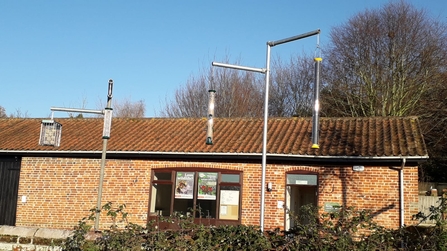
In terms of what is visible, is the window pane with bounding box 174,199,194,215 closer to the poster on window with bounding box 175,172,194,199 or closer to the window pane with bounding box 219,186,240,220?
the poster on window with bounding box 175,172,194,199

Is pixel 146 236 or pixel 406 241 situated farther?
pixel 146 236

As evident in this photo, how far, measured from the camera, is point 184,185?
→ 15.4m

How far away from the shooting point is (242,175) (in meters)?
14.9

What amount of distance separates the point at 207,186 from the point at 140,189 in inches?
86.7

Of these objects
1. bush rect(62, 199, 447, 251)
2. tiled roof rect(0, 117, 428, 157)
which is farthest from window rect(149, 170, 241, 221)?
bush rect(62, 199, 447, 251)

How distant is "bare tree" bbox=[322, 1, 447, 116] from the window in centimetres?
1582

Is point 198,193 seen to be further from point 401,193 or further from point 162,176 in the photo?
point 401,193

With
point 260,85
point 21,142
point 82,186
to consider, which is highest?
point 260,85

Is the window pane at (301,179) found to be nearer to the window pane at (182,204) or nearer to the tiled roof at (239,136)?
the tiled roof at (239,136)

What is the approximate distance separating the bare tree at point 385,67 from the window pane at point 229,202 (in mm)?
15772

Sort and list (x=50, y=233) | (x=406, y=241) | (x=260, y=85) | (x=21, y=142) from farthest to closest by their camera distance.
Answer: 1. (x=260, y=85)
2. (x=21, y=142)
3. (x=50, y=233)
4. (x=406, y=241)

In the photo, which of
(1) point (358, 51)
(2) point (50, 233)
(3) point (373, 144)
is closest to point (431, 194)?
(1) point (358, 51)

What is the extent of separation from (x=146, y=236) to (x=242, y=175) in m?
8.35

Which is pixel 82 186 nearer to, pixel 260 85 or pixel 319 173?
pixel 319 173
